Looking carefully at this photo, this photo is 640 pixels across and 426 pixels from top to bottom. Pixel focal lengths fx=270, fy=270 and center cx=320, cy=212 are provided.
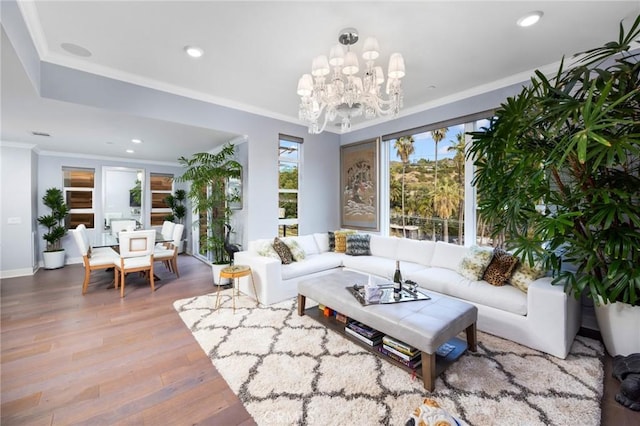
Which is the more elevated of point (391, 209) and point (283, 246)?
point (391, 209)

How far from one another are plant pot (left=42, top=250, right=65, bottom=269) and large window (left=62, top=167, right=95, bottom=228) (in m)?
0.90

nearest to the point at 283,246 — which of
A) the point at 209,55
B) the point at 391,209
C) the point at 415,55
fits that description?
the point at 391,209

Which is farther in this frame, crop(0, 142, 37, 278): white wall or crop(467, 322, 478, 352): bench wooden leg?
crop(0, 142, 37, 278): white wall

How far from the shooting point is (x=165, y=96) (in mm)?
3553

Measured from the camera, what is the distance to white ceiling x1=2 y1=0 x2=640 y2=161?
84.1 inches

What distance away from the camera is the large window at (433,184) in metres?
3.92

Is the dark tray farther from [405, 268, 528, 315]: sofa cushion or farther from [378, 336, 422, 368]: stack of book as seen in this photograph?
[405, 268, 528, 315]: sofa cushion

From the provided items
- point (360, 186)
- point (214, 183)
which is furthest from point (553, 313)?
point (214, 183)

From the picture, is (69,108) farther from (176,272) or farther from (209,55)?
(176,272)

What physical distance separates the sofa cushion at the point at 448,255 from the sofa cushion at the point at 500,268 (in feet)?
1.52

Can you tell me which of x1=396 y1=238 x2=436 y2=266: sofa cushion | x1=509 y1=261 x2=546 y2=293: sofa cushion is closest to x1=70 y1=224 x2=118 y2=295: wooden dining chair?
x1=396 y1=238 x2=436 y2=266: sofa cushion

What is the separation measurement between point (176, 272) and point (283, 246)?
90.1 inches

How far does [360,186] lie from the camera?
17.4 feet

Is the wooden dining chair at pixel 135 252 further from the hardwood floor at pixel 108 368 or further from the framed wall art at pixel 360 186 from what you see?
the framed wall art at pixel 360 186
